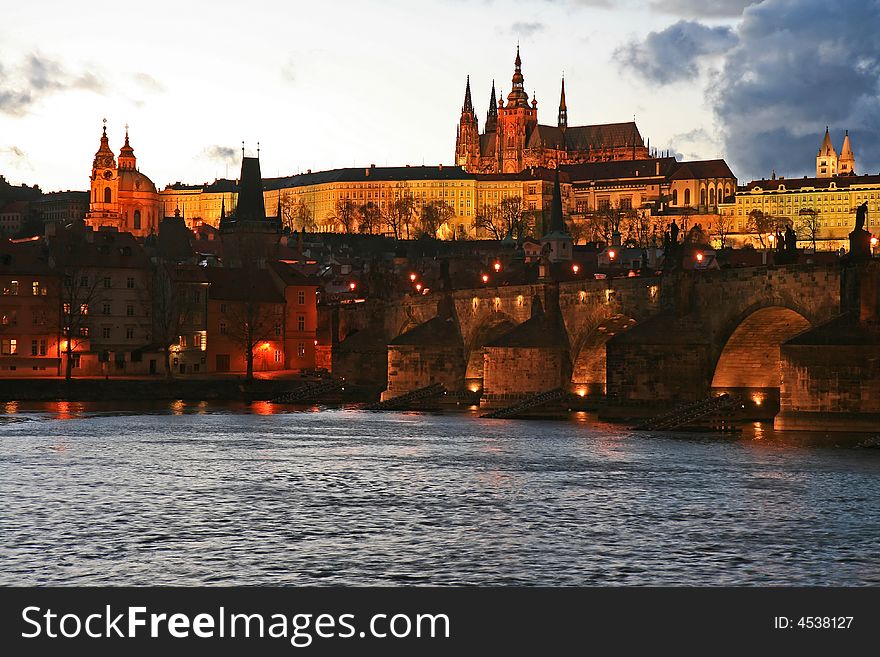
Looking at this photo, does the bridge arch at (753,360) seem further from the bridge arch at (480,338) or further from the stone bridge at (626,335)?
the bridge arch at (480,338)

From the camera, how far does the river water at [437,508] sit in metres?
29.5

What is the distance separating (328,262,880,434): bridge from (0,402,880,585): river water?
4.09 m

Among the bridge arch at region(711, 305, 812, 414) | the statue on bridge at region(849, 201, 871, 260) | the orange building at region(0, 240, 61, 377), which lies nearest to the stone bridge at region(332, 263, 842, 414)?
the bridge arch at region(711, 305, 812, 414)

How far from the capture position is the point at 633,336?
64375mm

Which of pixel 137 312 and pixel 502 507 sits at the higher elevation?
pixel 137 312

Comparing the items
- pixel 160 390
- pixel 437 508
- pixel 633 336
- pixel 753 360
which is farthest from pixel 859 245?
pixel 160 390

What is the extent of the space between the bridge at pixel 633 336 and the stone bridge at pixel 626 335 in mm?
49

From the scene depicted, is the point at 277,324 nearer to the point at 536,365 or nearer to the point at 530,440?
the point at 536,365

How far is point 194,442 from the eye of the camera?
193 ft

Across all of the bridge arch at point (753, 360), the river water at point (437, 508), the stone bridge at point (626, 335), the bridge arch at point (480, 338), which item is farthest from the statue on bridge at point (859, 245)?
the bridge arch at point (480, 338)

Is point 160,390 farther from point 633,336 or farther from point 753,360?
point 753,360

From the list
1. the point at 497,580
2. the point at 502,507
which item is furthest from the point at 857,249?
the point at 497,580

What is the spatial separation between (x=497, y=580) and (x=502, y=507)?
10.4 m

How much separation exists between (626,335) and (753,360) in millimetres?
5319
